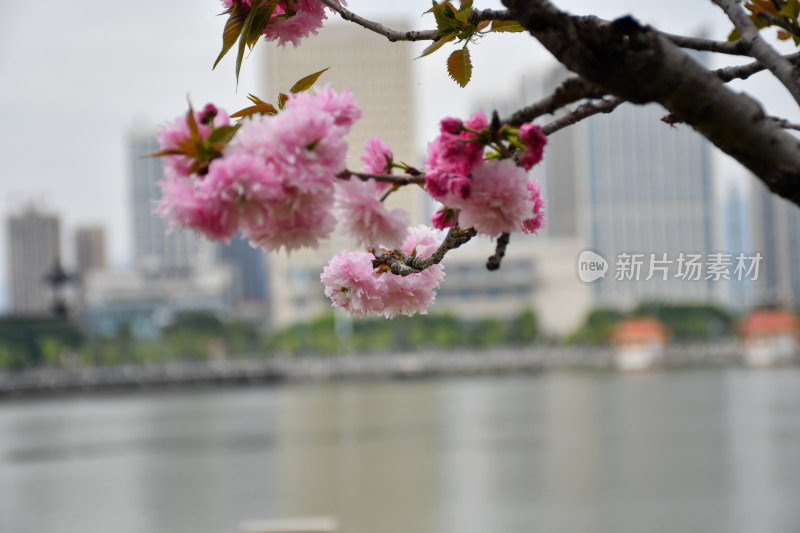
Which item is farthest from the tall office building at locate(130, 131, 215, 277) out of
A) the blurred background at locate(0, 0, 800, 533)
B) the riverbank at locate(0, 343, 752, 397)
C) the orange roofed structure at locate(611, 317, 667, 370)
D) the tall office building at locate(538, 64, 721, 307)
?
the orange roofed structure at locate(611, 317, 667, 370)

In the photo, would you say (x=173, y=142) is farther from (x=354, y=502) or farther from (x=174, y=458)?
(x=174, y=458)

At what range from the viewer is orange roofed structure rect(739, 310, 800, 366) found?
7162 cm

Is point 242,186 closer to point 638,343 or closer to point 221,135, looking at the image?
point 221,135

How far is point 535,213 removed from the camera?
1.26m

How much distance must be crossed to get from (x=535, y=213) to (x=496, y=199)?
0.18 meters

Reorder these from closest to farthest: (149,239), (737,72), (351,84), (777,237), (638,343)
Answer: (737,72)
(638,343)
(351,84)
(777,237)
(149,239)

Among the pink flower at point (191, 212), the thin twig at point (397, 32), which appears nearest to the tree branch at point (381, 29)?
the thin twig at point (397, 32)

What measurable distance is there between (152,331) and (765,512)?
80138 millimetres

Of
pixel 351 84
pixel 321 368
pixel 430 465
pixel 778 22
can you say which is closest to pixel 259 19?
pixel 778 22

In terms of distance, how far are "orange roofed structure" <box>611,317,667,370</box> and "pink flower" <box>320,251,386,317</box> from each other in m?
70.6

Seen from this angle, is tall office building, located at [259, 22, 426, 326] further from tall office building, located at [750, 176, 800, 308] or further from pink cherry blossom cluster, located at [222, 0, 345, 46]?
pink cherry blossom cluster, located at [222, 0, 345, 46]

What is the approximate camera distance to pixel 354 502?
2316 centimetres

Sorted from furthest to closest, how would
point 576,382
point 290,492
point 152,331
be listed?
point 152,331, point 576,382, point 290,492

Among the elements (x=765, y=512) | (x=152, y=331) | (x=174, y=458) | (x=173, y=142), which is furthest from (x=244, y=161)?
(x=152, y=331)
